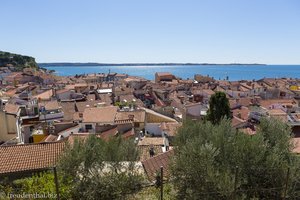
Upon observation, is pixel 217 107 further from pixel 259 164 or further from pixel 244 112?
pixel 259 164

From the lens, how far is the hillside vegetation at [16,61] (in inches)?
4852

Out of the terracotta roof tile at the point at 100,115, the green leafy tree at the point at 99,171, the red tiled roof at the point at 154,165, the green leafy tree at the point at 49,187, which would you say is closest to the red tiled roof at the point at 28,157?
the green leafy tree at the point at 49,187

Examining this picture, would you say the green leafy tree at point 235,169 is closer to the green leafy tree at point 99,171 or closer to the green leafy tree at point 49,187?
the green leafy tree at point 99,171

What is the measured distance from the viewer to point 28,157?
42.5 ft

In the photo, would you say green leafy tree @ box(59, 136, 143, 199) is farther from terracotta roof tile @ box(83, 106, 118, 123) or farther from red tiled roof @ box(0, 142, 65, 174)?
terracotta roof tile @ box(83, 106, 118, 123)

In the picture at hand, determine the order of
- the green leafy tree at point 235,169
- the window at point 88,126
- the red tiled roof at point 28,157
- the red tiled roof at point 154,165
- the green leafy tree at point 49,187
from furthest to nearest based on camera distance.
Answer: the window at point 88,126 < the red tiled roof at point 28,157 < the red tiled roof at point 154,165 < the green leafy tree at point 49,187 < the green leafy tree at point 235,169

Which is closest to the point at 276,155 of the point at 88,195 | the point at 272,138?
the point at 272,138

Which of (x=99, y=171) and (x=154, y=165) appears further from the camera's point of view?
(x=154, y=165)

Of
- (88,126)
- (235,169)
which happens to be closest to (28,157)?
(235,169)

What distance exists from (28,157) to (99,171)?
5808mm

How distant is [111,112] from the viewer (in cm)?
2881

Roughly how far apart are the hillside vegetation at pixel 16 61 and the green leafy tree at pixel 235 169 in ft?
402

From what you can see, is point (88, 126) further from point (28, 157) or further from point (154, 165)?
point (154, 165)

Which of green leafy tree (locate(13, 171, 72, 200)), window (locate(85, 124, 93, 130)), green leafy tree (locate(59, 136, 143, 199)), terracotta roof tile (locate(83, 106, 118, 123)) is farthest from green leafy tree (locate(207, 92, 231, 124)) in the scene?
green leafy tree (locate(13, 171, 72, 200))
